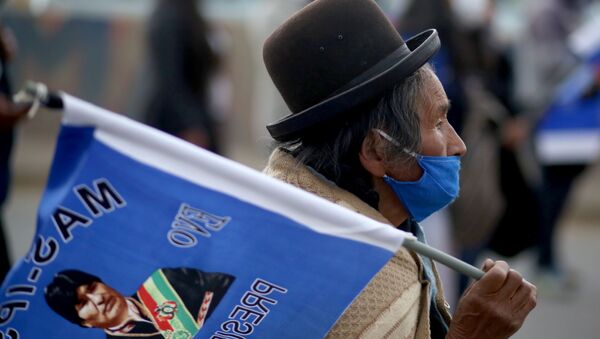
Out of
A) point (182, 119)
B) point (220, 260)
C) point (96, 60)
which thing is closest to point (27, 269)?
point (220, 260)

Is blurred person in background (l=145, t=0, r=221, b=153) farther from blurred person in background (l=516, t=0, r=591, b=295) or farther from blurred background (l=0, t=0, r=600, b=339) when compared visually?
blurred person in background (l=516, t=0, r=591, b=295)

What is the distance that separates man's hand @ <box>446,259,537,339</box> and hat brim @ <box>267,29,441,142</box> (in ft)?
1.40

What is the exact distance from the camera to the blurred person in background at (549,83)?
793 centimetres

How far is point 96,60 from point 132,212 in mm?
10986

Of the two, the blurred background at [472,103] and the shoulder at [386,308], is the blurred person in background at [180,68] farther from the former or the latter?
the shoulder at [386,308]

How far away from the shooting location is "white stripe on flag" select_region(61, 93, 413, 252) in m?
2.36

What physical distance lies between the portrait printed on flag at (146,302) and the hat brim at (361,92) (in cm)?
42

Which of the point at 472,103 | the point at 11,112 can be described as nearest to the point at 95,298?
the point at 11,112

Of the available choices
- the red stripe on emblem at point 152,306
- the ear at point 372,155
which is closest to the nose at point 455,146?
the ear at point 372,155

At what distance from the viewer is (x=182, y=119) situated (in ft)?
22.1

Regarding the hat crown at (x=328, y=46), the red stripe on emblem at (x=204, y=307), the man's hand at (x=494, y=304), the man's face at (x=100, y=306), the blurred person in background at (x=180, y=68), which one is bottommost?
the blurred person in background at (x=180, y=68)

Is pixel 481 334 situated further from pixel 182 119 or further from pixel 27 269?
pixel 182 119

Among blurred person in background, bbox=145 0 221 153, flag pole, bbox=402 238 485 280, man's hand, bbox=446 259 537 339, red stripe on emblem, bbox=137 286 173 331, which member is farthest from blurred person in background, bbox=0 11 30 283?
blurred person in background, bbox=145 0 221 153

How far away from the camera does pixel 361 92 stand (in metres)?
2.64
